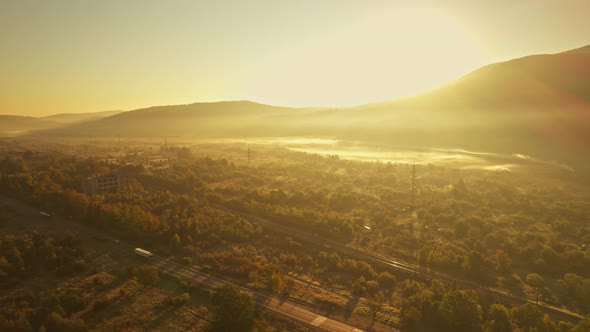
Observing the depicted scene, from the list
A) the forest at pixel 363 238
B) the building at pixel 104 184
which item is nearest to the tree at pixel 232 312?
the forest at pixel 363 238

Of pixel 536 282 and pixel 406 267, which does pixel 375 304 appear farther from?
pixel 536 282

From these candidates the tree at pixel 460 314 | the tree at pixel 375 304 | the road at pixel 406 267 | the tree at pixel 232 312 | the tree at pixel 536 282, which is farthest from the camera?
the tree at pixel 536 282

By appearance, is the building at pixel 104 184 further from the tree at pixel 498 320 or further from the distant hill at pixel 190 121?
the distant hill at pixel 190 121

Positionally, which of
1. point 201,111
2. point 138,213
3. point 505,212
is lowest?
point 505,212

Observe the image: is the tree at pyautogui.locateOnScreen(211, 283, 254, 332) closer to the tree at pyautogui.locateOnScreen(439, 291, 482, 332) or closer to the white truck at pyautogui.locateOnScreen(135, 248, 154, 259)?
the white truck at pyautogui.locateOnScreen(135, 248, 154, 259)

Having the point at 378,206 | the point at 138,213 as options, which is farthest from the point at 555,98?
the point at 138,213

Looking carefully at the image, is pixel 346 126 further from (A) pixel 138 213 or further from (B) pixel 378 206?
(A) pixel 138 213
